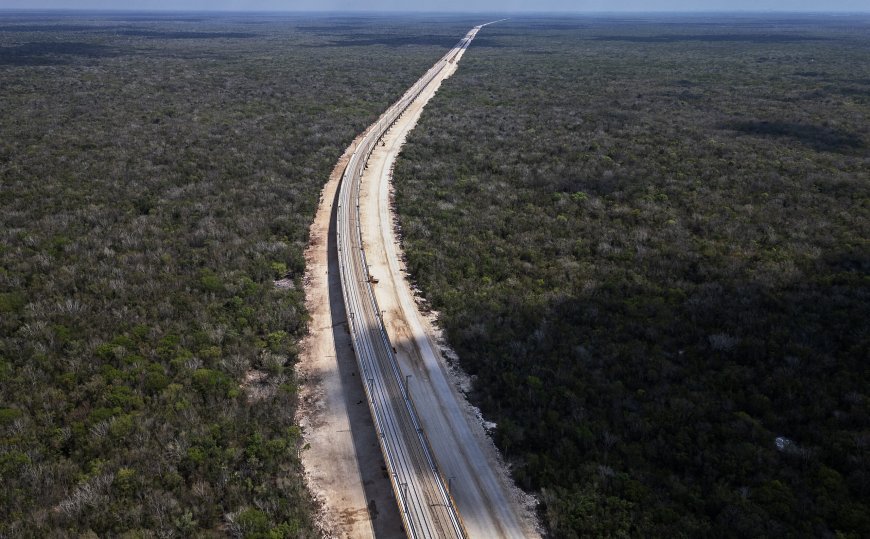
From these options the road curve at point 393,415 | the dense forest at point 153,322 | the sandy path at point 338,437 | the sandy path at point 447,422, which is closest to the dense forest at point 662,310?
the sandy path at point 447,422

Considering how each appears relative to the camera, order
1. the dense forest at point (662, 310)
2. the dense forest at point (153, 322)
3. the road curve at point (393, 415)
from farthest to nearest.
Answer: the dense forest at point (662, 310), the dense forest at point (153, 322), the road curve at point (393, 415)

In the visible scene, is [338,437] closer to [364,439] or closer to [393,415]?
[364,439]

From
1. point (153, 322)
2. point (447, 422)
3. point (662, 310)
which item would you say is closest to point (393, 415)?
point (447, 422)

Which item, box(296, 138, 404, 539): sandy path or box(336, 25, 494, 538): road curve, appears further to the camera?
box(296, 138, 404, 539): sandy path

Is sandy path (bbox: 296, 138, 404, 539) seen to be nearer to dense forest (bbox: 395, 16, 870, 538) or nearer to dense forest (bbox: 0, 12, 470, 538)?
dense forest (bbox: 0, 12, 470, 538)

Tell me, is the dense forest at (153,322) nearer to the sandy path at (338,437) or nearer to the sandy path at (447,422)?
the sandy path at (338,437)

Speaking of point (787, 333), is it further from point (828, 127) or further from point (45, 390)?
point (828, 127)

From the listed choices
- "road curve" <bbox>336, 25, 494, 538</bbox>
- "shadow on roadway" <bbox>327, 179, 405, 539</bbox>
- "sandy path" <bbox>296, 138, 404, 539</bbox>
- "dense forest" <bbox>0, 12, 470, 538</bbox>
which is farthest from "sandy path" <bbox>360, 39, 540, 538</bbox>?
"dense forest" <bbox>0, 12, 470, 538</bbox>
